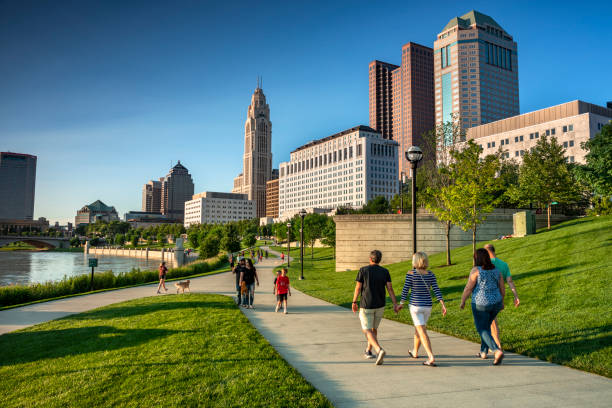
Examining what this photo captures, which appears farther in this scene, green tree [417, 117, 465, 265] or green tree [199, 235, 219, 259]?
green tree [199, 235, 219, 259]

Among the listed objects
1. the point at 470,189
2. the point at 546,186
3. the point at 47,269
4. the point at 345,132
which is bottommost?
the point at 47,269

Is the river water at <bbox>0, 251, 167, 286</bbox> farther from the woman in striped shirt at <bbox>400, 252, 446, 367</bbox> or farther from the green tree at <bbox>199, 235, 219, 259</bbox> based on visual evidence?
the woman in striped shirt at <bbox>400, 252, 446, 367</bbox>

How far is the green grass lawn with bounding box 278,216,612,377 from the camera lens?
7.45m

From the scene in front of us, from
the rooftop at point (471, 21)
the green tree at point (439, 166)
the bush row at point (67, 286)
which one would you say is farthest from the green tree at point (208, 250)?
the rooftop at point (471, 21)

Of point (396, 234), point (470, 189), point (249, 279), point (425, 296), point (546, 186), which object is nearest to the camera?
point (425, 296)

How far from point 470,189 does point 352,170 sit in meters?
147

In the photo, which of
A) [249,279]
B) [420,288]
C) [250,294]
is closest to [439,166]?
[249,279]

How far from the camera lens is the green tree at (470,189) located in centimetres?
2150

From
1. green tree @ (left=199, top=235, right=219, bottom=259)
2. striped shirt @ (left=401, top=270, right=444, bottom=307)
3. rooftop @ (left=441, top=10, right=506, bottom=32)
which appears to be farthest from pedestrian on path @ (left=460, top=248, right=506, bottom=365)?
rooftop @ (left=441, top=10, right=506, bottom=32)

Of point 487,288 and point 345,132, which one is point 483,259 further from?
point 345,132

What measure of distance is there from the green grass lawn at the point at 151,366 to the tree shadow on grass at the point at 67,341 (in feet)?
0.10

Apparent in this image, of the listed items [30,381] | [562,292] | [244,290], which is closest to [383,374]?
[30,381]

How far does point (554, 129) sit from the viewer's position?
87750 mm

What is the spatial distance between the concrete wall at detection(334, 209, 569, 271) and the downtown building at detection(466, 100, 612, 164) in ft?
180
